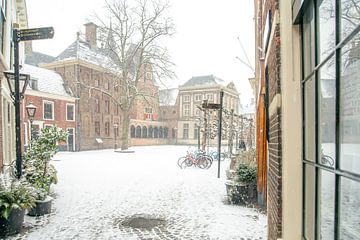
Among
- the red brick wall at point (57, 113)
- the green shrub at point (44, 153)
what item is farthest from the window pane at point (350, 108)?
the red brick wall at point (57, 113)

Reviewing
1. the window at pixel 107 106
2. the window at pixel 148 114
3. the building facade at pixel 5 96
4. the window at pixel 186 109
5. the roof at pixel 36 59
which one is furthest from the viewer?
the window at pixel 186 109

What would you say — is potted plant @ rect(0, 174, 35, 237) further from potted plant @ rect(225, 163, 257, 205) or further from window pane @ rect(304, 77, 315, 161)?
window pane @ rect(304, 77, 315, 161)

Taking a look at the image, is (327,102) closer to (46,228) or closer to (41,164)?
(46,228)

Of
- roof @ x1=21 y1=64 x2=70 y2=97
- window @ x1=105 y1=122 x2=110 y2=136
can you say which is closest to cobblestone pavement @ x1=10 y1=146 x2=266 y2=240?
roof @ x1=21 y1=64 x2=70 y2=97

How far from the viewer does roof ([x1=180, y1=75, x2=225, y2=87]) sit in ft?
161

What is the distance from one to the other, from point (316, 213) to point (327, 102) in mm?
684

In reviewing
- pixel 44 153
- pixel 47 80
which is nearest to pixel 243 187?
pixel 44 153

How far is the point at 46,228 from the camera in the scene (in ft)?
19.6

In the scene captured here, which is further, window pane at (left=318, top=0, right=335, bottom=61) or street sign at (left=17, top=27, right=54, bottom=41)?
street sign at (left=17, top=27, right=54, bottom=41)

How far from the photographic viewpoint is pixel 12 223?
5.51 metres

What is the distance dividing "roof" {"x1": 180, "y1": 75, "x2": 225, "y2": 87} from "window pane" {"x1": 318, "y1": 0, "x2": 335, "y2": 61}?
155ft

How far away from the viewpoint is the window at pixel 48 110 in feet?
93.8

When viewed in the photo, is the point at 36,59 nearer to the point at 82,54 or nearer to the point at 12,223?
the point at 82,54

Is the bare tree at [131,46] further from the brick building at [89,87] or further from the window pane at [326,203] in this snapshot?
the window pane at [326,203]
